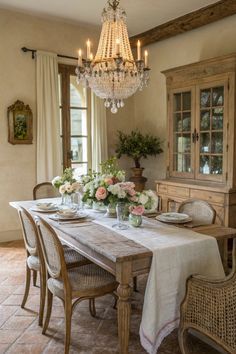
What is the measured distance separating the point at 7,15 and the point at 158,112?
2.54 meters

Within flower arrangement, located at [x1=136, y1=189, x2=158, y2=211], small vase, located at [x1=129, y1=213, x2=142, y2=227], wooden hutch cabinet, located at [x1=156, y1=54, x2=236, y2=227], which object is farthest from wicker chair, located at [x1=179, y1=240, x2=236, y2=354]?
wooden hutch cabinet, located at [x1=156, y1=54, x2=236, y2=227]

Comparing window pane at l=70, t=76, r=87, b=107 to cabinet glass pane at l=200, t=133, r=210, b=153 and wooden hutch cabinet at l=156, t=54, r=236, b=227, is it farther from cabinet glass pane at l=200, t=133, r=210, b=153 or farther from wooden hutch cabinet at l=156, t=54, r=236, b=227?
cabinet glass pane at l=200, t=133, r=210, b=153

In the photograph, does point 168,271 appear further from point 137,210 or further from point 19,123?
point 19,123

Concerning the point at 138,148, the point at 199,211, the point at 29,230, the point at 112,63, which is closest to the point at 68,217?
the point at 29,230

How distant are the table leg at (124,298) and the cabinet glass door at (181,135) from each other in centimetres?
253

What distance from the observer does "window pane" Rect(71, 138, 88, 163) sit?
17.6 ft

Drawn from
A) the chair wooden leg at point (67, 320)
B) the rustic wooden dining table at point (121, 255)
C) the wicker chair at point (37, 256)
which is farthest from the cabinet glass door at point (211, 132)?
the chair wooden leg at point (67, 320)

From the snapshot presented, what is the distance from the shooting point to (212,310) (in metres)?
1.91

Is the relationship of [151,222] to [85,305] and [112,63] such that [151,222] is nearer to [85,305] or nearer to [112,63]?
[85,305]

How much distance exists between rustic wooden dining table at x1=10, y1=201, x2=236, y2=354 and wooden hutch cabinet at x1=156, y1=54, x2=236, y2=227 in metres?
1.45

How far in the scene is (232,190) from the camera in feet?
12.2

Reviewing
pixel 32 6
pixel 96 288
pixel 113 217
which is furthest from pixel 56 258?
pixel 32 6

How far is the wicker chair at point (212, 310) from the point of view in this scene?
1816mm

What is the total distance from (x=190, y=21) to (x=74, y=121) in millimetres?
2165
